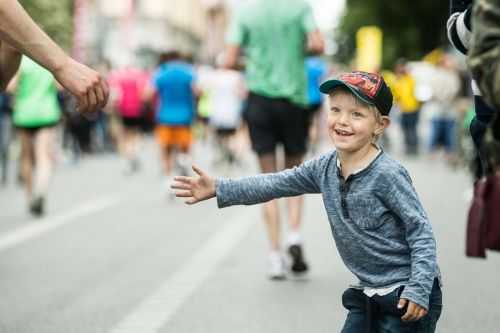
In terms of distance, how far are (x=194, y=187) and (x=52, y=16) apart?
2589 cm

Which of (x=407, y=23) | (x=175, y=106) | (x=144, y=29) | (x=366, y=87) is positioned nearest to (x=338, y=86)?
(x=366, y=87)

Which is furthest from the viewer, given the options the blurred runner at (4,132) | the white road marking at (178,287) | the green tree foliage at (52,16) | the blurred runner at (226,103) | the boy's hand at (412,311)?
the green tree foliage at (52,16)

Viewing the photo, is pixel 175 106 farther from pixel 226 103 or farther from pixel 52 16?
pixel 52 16

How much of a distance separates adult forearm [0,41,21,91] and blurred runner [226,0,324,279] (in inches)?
102

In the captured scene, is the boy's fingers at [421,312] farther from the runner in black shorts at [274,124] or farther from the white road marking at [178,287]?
the runner in black shorts at [274,124]

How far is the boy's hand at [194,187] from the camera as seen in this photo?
3.86 meters

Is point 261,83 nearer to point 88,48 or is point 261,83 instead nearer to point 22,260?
point 22,260

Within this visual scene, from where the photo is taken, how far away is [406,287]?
11.8 feet

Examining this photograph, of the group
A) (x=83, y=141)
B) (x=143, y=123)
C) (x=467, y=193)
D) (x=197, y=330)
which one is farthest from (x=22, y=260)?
(x=83, y=141)

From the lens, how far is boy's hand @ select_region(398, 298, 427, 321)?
3547mm

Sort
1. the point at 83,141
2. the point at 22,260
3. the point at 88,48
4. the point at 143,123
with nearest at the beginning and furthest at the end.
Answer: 1. the point at 22,260
2. the point at 143,123
3. the point at 83,141
4. the point at 88,48

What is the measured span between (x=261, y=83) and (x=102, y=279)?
1.74 meters

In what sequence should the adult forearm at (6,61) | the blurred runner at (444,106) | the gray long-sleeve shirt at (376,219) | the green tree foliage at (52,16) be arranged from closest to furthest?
the gray long-sleeve shirt at (376,219) → the adult forearm at (6,61) → the blurred runner at (444,106) → the green tree foliage at (52,16)

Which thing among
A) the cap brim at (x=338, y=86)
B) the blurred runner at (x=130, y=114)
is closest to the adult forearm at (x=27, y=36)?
the cap brim at (x=338, y=86)
